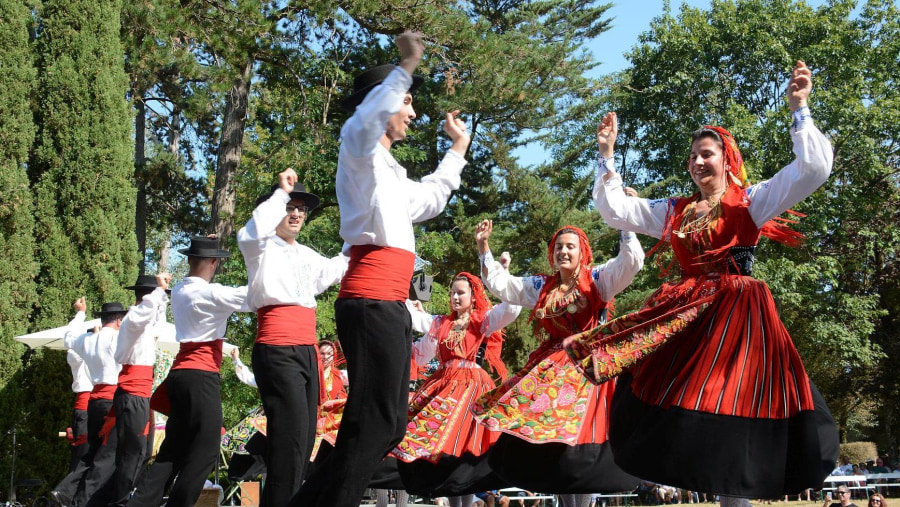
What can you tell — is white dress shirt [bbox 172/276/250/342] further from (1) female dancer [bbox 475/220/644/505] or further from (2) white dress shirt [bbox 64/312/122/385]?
(2) white dress shirt [bbox 64/312/122/385]

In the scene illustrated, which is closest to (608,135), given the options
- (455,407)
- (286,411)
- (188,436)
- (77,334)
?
(286,411)

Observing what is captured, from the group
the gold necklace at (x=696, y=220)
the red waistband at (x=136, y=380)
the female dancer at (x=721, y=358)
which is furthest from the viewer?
the red waistband at (x=136, y=380)

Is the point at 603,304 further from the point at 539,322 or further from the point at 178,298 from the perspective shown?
the point at 178,298

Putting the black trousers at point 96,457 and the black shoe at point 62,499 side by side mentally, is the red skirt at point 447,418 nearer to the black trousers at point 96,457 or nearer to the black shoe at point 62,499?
the black trousers at point 96,457

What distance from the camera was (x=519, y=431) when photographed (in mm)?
4527

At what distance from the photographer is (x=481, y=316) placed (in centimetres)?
605

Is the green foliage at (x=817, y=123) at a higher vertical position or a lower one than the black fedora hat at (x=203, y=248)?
higher

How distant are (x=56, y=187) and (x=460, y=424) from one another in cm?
941

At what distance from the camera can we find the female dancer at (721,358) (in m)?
3.17

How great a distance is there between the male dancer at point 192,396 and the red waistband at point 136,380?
5.32 feet

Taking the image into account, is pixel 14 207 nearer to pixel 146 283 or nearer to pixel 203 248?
pixel 146 283

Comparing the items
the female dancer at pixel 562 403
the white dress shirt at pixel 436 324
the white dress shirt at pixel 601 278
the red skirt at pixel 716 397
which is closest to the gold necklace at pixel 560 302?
the female dancer at pixel 562 403

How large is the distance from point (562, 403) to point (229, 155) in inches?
444

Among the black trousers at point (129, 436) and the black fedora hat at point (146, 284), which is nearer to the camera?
the black trousers at point (129, 436)
